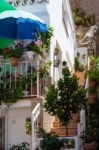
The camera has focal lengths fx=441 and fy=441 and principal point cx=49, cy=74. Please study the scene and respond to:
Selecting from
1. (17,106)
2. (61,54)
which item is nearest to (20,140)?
(17,106)

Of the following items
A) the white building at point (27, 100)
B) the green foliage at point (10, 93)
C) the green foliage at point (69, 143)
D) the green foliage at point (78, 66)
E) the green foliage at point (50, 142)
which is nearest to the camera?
the green foliage at point (50, 142)

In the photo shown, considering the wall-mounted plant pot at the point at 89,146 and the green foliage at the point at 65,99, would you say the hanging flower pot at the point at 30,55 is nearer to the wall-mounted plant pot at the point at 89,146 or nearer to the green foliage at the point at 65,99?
the green foliage at the point at 65,99

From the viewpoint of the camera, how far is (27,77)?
13.1 m

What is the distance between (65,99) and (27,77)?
1.32 meters

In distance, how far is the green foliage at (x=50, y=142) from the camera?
470 inches

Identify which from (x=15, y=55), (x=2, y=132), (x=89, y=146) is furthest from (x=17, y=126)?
(x=89, y=146)

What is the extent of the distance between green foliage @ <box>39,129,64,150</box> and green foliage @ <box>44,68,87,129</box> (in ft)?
3.02

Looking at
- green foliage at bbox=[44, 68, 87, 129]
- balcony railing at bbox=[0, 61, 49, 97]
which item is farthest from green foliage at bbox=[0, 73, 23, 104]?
green foliage at bbox=[44, 68, 87, 129]

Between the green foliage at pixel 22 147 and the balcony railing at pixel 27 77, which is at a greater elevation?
the balcony railing at pixel 27 77

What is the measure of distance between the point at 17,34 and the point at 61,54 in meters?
9.40

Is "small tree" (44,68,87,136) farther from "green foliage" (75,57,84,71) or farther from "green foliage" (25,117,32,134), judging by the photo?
"green foliage" (75,57,84,71)

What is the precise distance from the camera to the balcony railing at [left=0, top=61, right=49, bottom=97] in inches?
516

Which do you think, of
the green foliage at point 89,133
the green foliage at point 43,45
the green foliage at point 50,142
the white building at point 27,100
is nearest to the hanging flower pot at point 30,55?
the green foliage at point 43,45

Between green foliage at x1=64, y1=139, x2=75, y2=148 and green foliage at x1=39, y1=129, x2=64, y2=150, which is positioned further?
green foliage at x1=64, y1=139, x2=75, y2=148
